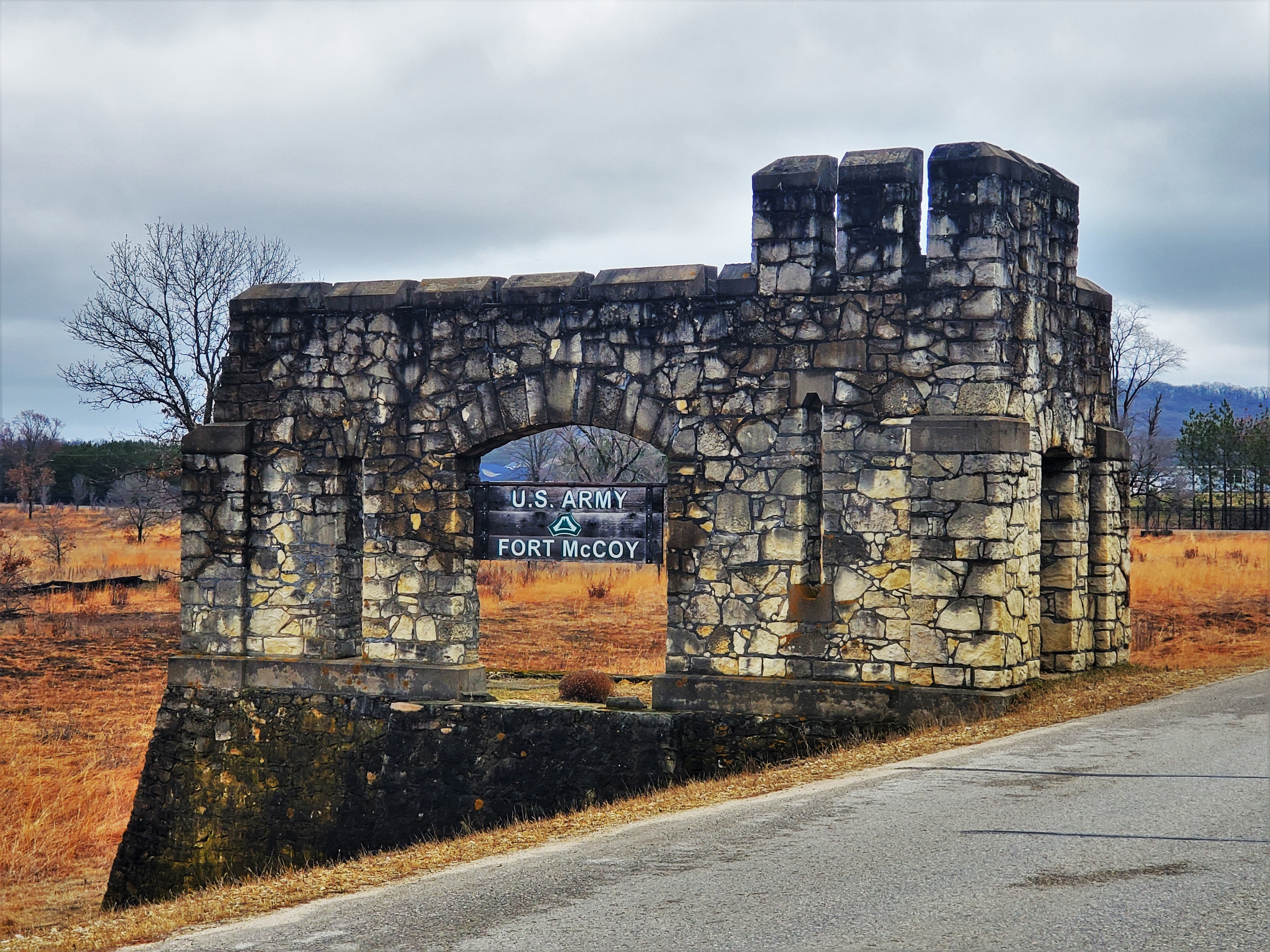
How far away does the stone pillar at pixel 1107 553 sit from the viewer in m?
12.1

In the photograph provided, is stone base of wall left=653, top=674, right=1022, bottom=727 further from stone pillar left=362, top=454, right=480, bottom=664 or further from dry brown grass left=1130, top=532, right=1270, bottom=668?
dry brown grass left=1130, top=532, right=1270, bottom=668

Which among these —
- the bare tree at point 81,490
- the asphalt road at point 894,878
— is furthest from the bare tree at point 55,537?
the asphalt road at point 894,878

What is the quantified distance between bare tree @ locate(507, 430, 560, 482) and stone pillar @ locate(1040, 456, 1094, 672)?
16.6 m

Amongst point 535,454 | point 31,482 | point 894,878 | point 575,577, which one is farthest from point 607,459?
point 31,482

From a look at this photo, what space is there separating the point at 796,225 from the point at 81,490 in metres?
60.9

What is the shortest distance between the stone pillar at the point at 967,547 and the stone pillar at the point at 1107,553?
2.23 metres

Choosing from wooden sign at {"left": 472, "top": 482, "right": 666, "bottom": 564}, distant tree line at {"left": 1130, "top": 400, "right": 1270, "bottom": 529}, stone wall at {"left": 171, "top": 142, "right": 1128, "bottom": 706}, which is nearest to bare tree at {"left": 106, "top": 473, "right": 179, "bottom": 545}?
stone wall at {"left": 171, "top": 142, "right": 1128, "bottom": 706}

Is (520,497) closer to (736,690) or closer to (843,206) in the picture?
(736,690)

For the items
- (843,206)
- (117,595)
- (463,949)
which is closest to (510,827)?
(463,949)

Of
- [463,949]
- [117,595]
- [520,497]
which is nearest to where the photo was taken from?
[463,949]

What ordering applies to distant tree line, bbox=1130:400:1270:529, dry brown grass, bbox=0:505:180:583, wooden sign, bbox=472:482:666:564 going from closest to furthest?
wooden sign, bbox=472:482:666:564 < dry brown grass, bbox=0:505:180:583 < distant tree line, bbox=1130:400:1270:529

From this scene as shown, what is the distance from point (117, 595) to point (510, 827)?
18627mm

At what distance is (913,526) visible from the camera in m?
10.2

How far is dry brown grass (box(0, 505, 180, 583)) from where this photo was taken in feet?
96.8
